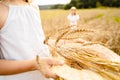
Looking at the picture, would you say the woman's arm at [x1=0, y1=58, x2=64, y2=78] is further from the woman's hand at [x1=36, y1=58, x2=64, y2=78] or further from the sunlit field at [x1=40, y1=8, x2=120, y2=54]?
the sunlit field at [x1=40, y1=8, x2=120, y2=54]

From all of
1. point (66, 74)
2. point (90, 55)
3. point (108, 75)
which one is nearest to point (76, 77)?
point (66, 74)

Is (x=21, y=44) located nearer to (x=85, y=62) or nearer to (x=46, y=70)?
(x=46, y=70)

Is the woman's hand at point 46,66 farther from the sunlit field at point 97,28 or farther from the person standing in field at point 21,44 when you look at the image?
the sunlit field at point 97,28

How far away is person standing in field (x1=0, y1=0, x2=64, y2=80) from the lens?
1.19 metres

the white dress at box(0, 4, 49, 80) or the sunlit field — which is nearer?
the white dress at box(0, 4, 49, 80)

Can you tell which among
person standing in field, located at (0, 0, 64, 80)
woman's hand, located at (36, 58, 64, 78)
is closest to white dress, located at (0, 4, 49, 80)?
person standing in field, located at (0, 0, 64, 80)

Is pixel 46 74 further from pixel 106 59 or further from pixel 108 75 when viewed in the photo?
pixel 106 59

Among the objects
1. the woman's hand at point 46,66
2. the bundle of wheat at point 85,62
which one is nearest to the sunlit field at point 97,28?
the bundle of wheat at point 85,62

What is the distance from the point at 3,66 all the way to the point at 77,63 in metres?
0.29

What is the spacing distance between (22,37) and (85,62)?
0.25 meters

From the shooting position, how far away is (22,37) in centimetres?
125

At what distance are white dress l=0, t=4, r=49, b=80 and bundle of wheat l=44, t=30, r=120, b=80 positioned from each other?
86 millimetres

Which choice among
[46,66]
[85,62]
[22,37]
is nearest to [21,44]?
[22,37]

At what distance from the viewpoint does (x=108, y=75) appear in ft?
4.23
